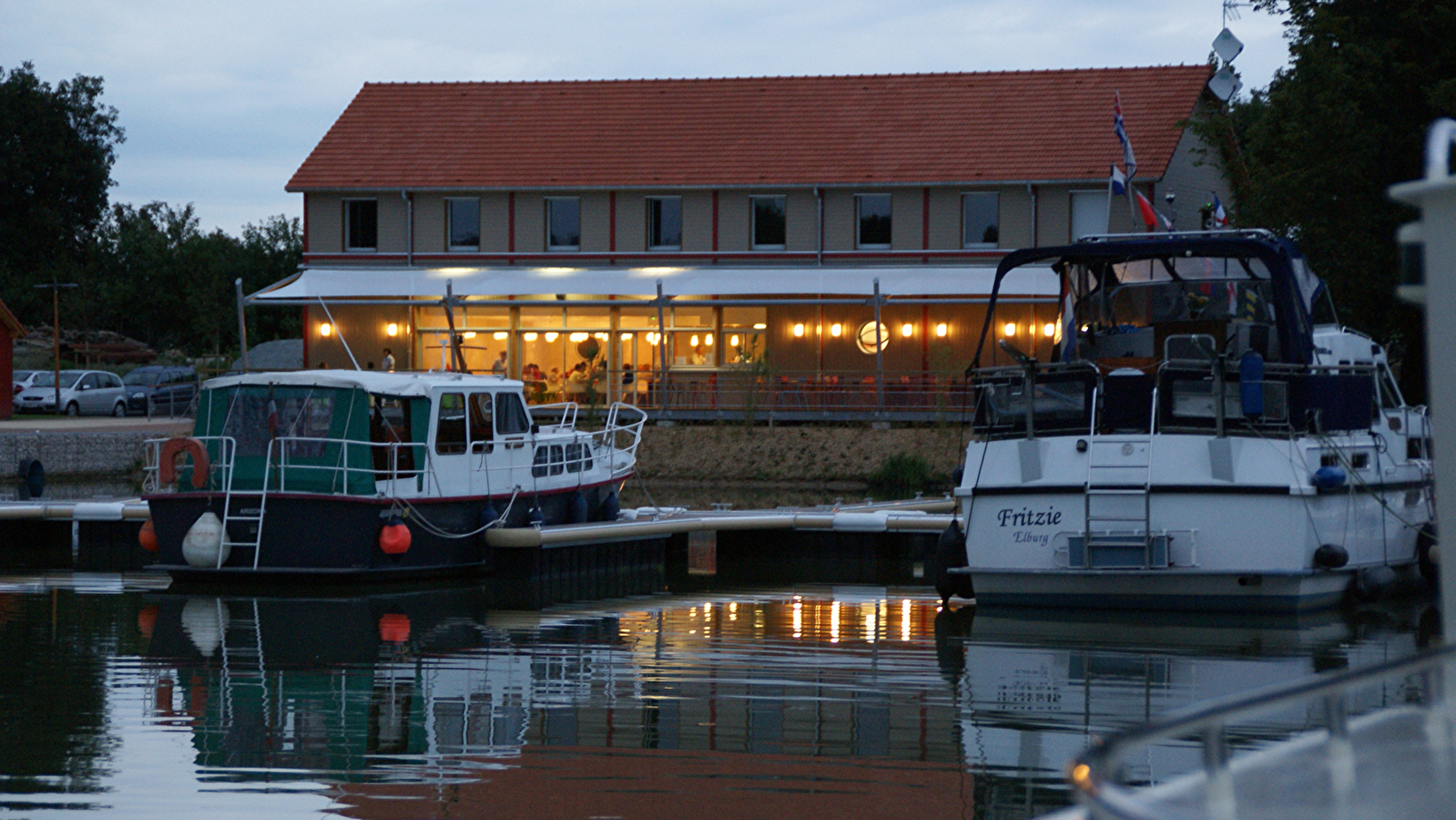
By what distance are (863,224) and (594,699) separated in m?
30.3

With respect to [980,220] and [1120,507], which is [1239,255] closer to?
[1120,507]

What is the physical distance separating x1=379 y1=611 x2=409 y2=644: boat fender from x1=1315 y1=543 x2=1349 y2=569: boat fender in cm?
774

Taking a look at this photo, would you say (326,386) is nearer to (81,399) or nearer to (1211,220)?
(1211,220)

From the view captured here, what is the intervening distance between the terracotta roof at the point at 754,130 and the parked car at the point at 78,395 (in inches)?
373

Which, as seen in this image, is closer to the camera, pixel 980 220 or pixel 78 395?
pixel 980 220

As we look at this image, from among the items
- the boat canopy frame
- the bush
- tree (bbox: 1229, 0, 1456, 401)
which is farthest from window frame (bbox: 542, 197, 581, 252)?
the boat canopy frame

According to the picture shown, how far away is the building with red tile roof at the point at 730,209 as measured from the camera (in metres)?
39.5

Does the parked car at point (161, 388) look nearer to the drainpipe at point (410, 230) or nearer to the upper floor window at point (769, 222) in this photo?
the drainpipe at point (410, 230)

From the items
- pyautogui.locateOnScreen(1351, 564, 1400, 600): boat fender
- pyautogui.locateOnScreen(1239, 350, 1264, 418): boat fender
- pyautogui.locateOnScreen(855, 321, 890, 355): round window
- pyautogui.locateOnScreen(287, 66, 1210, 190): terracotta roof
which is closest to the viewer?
pyautogui.locateOnScreen(1239, 350, 1264, 418): boat fender

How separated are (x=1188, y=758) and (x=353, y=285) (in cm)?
3464

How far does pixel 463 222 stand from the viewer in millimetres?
42531

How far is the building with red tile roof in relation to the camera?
3947 centimetres

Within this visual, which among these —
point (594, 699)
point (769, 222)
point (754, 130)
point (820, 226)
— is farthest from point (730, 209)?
point (594, 699)

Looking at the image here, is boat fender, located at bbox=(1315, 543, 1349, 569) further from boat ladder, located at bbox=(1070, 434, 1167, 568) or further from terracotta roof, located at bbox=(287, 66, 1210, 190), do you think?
terracotta roof, located at bbox=(287, 66, 1210, 190)
